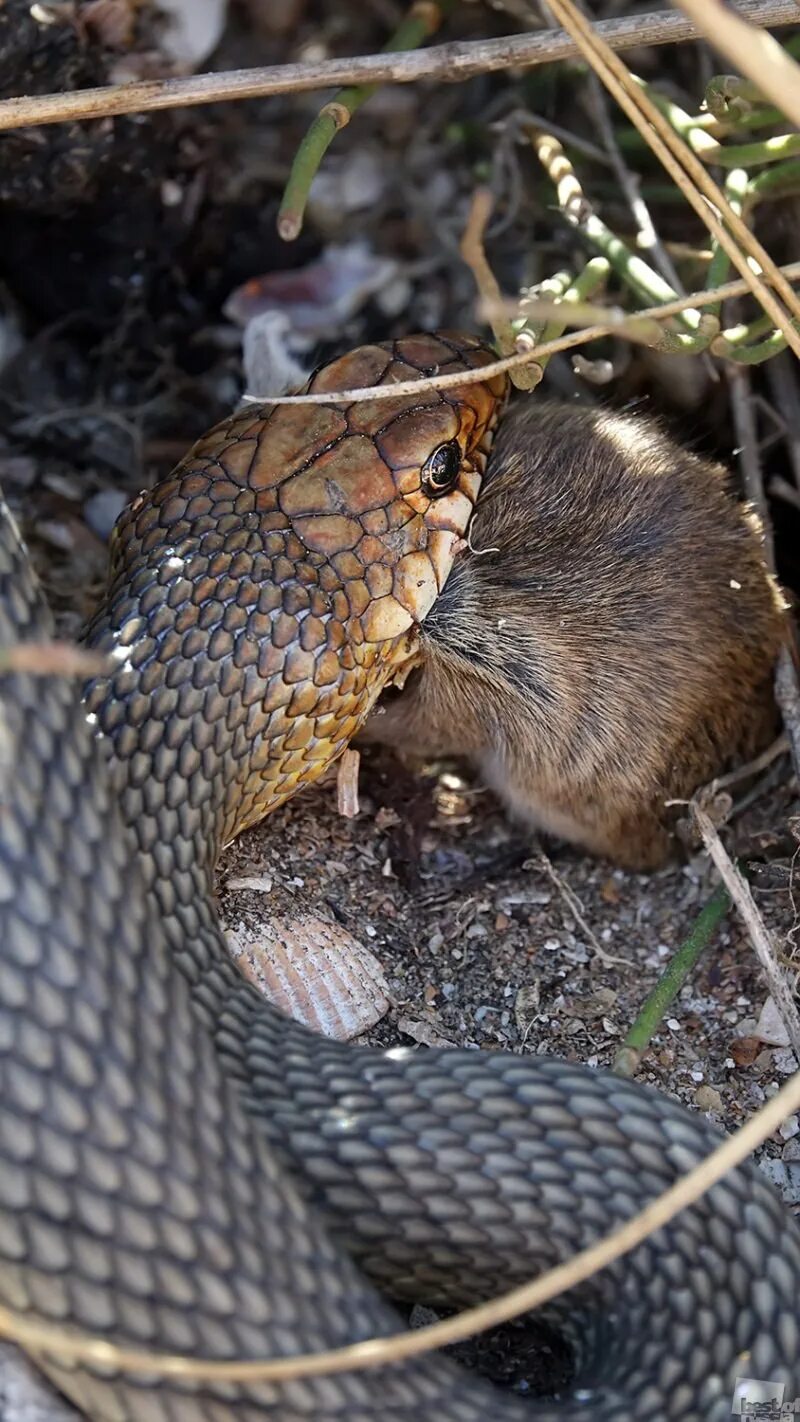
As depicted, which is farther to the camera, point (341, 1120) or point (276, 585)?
point (276, 585)

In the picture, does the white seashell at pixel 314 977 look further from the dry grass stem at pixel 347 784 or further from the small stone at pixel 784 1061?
the small stone at pixel 784 1061

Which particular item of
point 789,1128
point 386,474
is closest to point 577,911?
point 789,1128

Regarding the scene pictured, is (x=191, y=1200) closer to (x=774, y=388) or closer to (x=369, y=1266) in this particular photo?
(x=369, y=1266)

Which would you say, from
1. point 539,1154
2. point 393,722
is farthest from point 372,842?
point 539,1154

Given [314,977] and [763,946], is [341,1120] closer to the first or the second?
[314,977]

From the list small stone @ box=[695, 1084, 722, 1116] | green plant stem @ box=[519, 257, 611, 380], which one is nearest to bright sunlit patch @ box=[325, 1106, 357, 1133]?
small stone @ box=[695, 1084, 722, 1116]
